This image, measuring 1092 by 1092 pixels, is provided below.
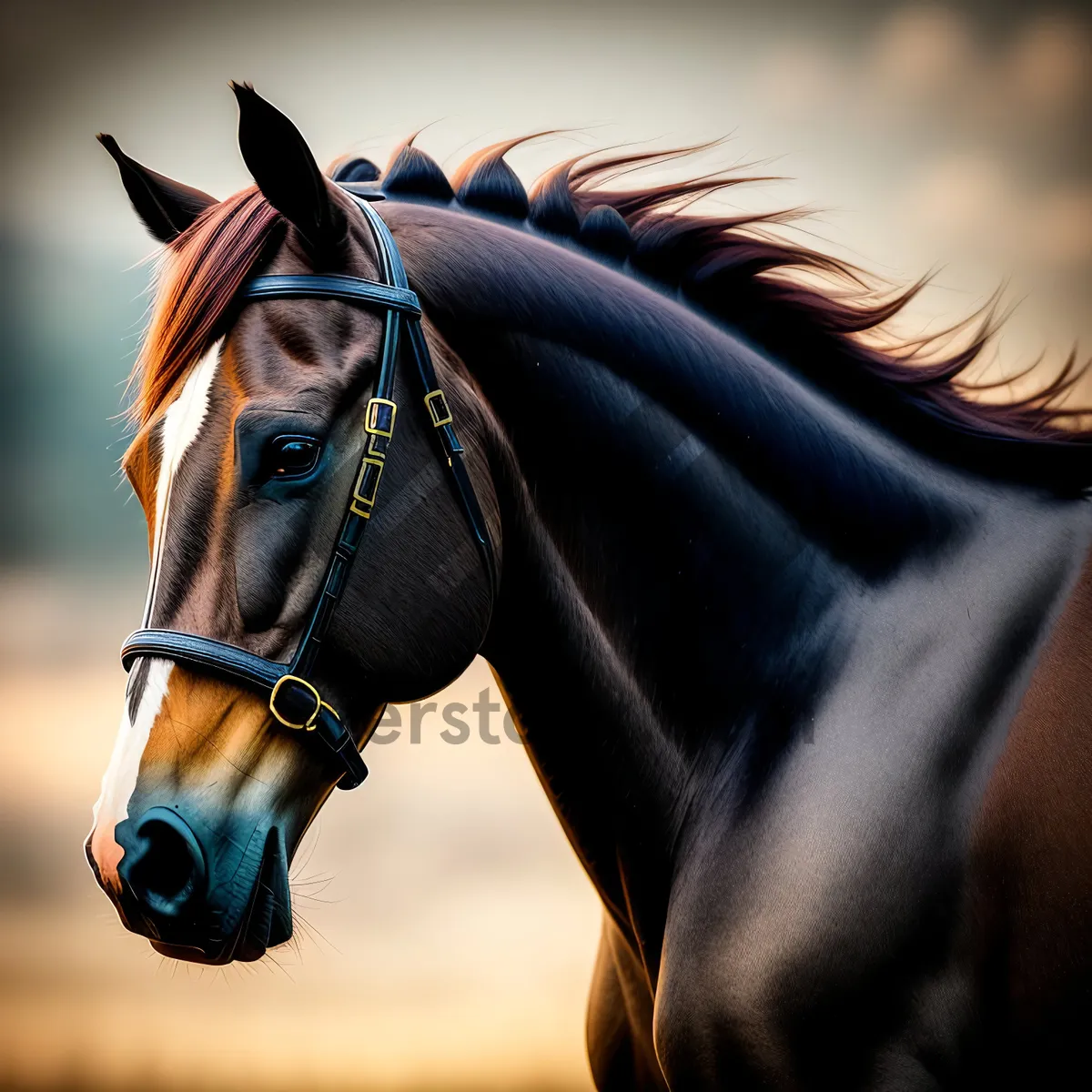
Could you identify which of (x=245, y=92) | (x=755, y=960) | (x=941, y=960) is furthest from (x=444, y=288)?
(x=941, y=960)

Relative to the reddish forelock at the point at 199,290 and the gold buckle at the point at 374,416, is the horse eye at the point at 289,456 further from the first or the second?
the reddish forelock at the point at 199,290

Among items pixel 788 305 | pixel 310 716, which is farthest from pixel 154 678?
pixel 788 305

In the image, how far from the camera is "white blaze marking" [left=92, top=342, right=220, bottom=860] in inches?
43.5

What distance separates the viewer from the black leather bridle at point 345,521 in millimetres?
1152

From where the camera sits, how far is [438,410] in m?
1.29

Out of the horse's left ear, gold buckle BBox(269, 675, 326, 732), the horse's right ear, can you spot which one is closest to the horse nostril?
gold buckle BBox(269, 675, 326, 732)

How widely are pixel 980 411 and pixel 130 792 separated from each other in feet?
4.26

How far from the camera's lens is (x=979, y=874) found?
117 centimetres

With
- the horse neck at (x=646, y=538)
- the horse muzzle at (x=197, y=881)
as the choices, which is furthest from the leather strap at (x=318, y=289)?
the horse muzzle at (x=197, y=881)

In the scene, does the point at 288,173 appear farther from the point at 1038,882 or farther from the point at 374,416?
the point at 1038,882

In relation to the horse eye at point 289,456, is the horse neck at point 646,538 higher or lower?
lower

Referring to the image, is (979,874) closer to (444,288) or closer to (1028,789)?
(1028,789)

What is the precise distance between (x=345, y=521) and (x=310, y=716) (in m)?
0.24

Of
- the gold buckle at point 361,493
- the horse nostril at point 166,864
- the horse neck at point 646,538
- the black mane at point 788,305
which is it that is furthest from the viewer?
the black mane at point 788,305
